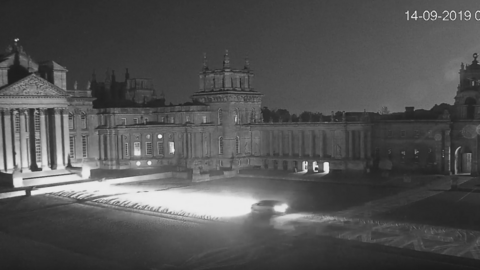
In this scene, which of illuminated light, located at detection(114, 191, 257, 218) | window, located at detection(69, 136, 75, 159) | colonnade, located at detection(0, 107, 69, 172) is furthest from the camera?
window, located at detection(69, 136, 75, 159)

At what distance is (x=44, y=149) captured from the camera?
4856 centimetres

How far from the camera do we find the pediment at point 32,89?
46156mm

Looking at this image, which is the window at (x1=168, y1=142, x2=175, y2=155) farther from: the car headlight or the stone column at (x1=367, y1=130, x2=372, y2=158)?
the car headlight

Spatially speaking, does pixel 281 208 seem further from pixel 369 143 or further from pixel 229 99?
pixel 229 99

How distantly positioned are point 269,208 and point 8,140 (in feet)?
87.0

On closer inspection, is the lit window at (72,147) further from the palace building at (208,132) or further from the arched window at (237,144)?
the arched window at (237,144)

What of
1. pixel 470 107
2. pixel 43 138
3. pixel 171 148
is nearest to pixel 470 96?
pixel 470 107

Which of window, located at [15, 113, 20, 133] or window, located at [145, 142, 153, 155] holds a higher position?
window, located at [15, 113, 20, 133]

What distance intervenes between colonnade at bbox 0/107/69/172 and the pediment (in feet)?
4.19

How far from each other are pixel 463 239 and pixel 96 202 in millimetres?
23357

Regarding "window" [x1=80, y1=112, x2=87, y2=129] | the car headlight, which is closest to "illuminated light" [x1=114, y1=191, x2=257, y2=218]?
the car headlight

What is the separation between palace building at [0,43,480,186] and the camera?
47.9 m

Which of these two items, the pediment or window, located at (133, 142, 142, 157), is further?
window, located at (133, 142, 142, 157)

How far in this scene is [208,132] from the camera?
199 feet
